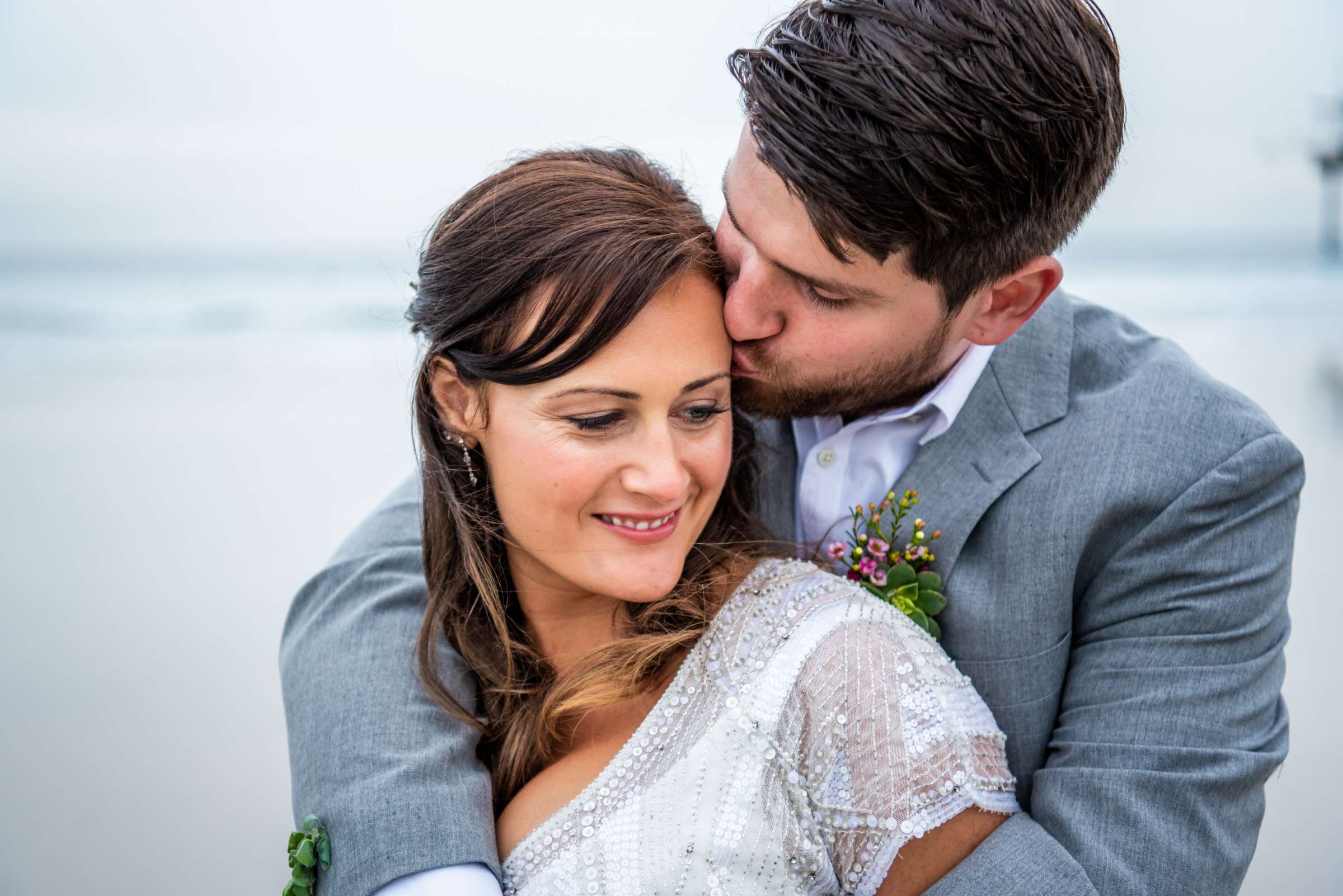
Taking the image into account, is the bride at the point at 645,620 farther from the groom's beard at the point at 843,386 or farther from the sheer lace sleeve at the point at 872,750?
the groom's beard at the point at 843,386

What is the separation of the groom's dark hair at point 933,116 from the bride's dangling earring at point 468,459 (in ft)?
2.80

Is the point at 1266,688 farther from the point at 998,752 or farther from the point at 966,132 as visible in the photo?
the point at 966,132

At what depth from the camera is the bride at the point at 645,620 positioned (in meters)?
1.87

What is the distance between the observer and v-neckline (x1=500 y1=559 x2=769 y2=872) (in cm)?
201

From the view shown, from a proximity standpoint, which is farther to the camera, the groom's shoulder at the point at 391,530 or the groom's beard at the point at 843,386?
the groom's shoulder at the point at 391,530

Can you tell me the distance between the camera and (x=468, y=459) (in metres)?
2.32

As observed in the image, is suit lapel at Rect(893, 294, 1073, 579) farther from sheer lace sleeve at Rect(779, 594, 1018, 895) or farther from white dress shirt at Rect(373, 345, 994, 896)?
sheer lace sleeve at Rect(779, 594, 1018, 895)

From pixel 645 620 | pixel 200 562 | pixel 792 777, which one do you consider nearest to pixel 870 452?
pixel 645 620

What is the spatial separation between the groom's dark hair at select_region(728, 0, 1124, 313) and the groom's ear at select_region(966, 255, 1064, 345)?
13cm

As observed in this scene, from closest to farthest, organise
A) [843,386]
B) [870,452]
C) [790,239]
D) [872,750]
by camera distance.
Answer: [872,750], [790,239], [843,386], [870,452]

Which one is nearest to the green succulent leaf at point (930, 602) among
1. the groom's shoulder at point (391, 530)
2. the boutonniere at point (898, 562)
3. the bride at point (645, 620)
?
the boutonniere at point (898, 562)

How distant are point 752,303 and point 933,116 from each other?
19.5 inches

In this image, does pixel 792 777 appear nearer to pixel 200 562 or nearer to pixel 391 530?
pixel 391 530

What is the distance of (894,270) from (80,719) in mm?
3632
